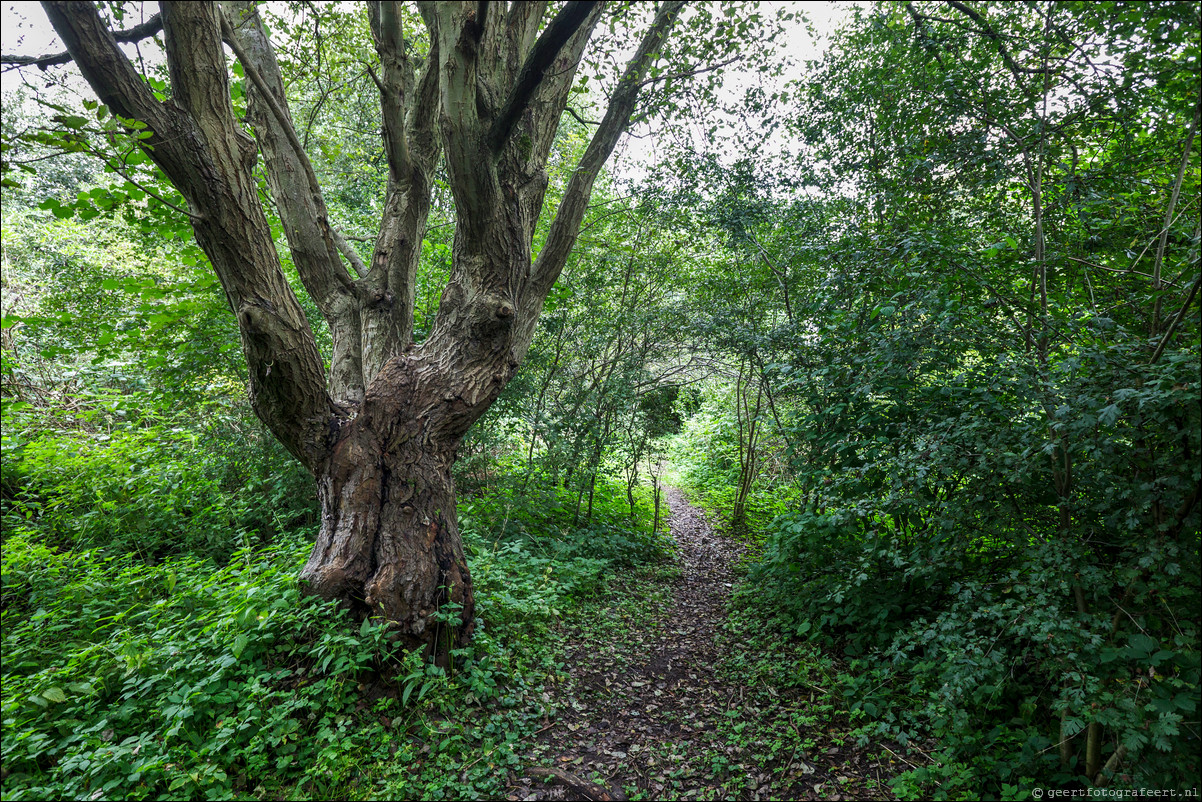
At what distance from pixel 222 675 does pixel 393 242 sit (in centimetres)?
381

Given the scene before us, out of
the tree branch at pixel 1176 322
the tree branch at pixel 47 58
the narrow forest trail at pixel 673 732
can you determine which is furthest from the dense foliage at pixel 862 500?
the tree branch at pixel 47 58

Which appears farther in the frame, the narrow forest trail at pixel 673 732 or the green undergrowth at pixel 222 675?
the narrow forest trail at pixel 673 732

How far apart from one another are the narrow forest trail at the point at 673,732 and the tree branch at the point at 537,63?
3.99 m

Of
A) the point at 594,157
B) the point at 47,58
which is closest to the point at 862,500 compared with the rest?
the point at 594,157

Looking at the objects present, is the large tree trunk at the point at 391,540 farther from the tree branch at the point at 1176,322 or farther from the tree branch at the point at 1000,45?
the tree branch at the point at 1000,45

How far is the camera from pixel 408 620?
130 inches

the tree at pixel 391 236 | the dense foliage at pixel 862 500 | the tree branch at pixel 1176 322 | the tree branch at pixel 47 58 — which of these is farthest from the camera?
the tree branch at pixel 47 58

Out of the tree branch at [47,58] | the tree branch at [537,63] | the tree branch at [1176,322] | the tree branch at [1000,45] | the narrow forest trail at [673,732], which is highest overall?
the tree branch at [1000,45]

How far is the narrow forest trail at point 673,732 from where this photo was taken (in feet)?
9.33

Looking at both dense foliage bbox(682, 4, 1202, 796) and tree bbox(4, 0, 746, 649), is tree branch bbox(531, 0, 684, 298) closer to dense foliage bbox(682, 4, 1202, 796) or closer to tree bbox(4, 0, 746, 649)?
A: tree bbox(4, 0, 746, 649)

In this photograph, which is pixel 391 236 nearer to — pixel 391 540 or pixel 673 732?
pixel 391 540

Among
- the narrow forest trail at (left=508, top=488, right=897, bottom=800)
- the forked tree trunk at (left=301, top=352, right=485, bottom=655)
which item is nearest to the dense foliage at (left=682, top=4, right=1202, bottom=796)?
the narrow forest trail at (left=508, top=488, right=897, bottom=800)

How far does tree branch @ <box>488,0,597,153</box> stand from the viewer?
2.39 meters

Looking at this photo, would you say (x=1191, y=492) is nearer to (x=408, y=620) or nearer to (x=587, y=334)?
(x=408, y=620)
